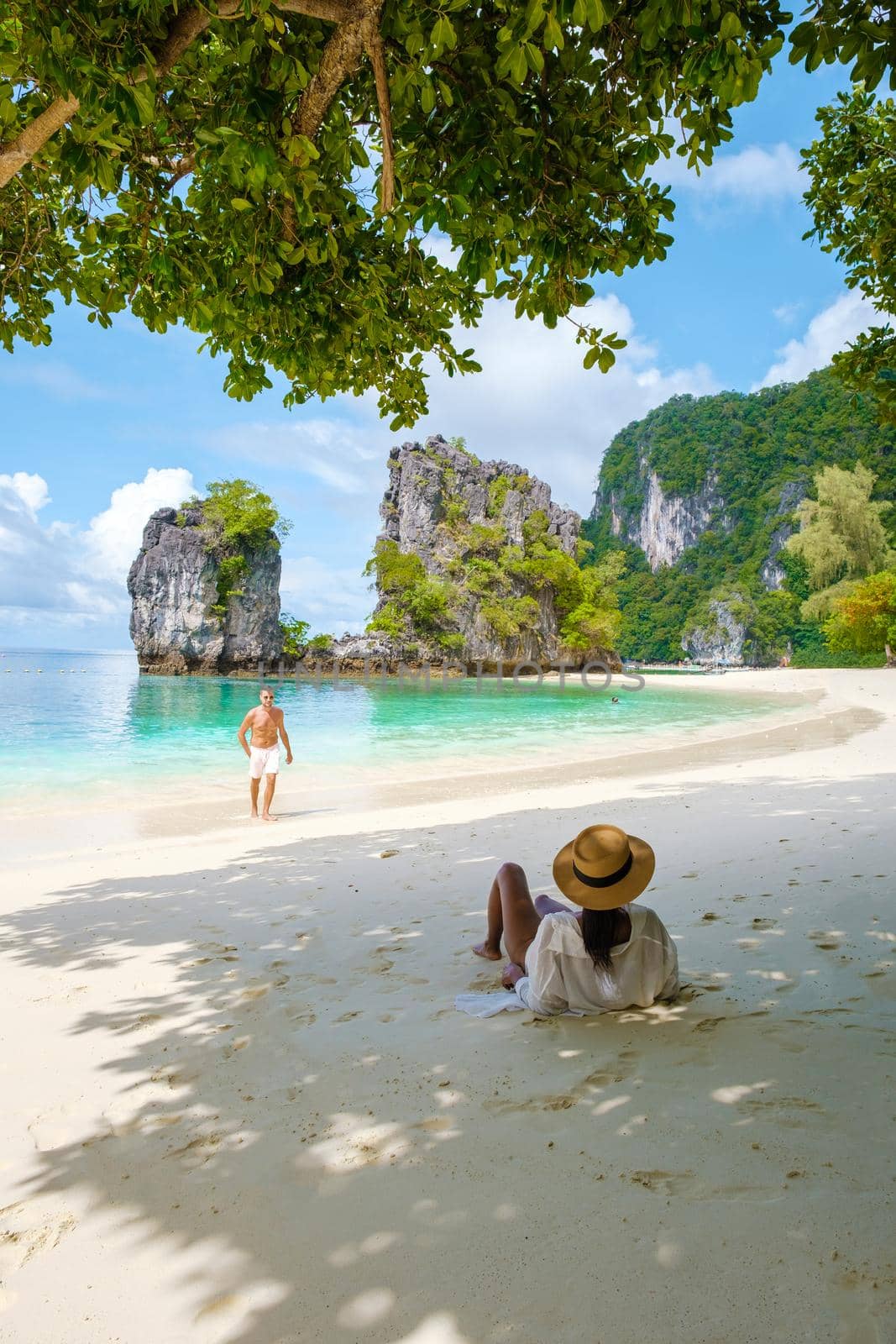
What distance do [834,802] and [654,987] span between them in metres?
6.21

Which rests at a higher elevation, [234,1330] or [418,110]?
[418,110]

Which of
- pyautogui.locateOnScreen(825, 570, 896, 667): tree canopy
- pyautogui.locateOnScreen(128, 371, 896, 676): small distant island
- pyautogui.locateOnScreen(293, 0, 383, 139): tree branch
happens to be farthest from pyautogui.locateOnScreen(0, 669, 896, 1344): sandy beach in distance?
pyautogui.locateOnScreen(128, 371, 896, 676): small distant island

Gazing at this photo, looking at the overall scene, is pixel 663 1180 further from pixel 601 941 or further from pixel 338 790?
pixel 338 790

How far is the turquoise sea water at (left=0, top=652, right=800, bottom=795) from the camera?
15.0 meters

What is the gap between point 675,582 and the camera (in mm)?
121438

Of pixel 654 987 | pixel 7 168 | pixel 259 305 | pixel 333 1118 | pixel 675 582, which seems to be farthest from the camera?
pixel 675 582

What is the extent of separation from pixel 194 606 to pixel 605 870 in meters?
58.9

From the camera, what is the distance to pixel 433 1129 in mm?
2375

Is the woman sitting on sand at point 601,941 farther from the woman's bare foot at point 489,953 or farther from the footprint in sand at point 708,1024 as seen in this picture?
the woman's bare foot at point 489,953

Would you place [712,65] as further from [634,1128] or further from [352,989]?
[352,989]

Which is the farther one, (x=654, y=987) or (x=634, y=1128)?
(x=654, y=987)

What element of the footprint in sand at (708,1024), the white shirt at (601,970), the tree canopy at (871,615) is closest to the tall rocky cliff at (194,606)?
the tree canopy at (871,615)

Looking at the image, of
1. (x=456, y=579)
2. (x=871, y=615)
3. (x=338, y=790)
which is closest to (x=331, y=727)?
(x=338, y=790)

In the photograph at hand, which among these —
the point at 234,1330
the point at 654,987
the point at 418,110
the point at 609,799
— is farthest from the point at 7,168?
the point at 609,799
